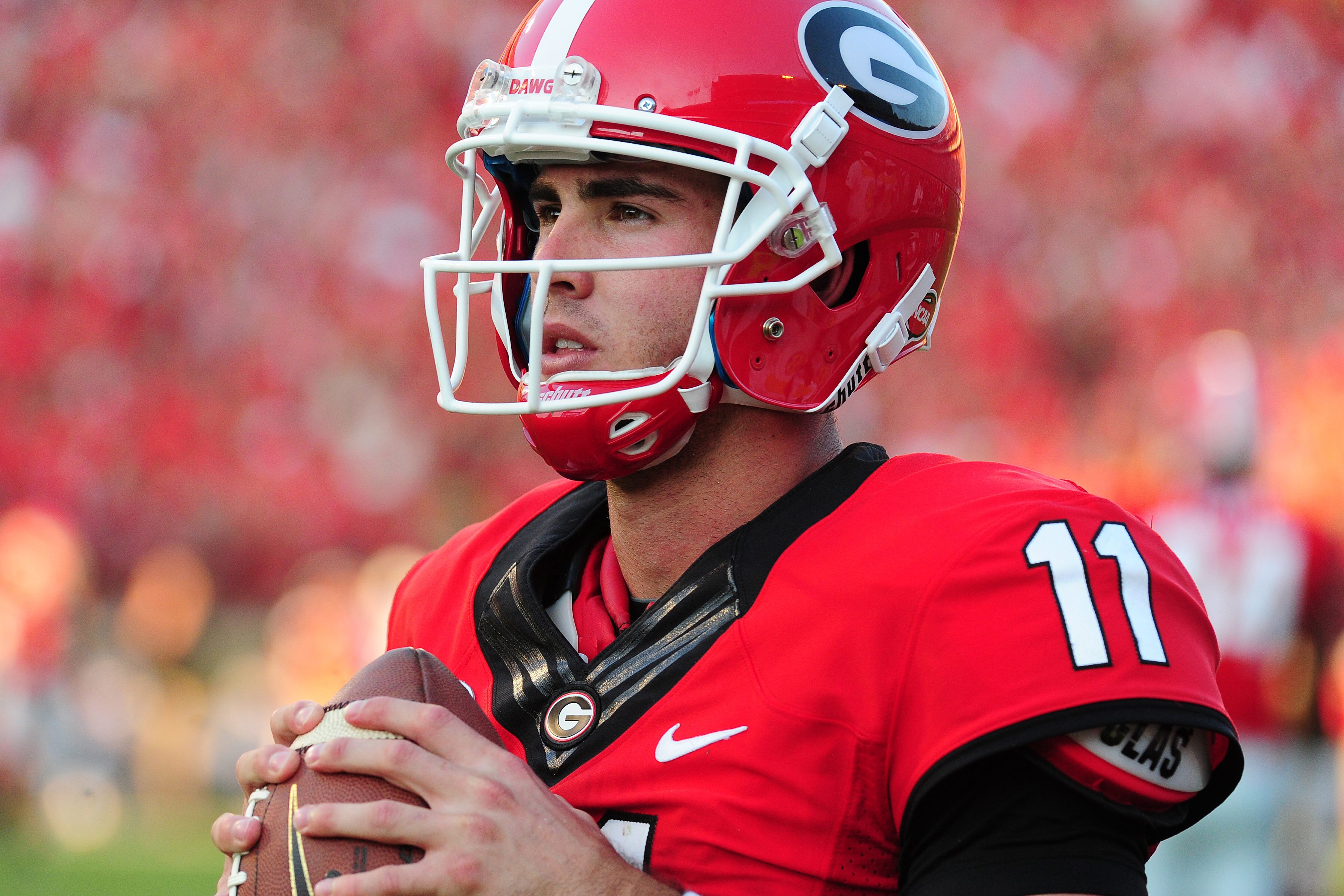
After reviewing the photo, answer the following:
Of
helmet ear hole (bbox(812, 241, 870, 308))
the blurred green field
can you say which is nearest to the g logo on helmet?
helmet ear hole (bbox(812, 241, 870, 308))

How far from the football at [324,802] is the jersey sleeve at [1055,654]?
1.34 ft

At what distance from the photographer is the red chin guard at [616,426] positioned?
1388mm

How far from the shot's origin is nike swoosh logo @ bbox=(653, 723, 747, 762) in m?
1.25

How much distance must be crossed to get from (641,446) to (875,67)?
0.50m

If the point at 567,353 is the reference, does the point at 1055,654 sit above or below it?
below

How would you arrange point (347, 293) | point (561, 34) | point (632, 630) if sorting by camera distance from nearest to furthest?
point (632, 630)
point (561, 34)
point (347, 293)

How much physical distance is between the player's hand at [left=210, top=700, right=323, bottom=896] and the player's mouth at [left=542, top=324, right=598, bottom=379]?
417mm

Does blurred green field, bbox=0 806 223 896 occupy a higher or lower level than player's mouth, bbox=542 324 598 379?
lower

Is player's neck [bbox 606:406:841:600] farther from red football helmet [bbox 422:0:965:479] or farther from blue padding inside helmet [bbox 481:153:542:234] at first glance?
blue padding inside helmet [bbox 481:153:542:234]

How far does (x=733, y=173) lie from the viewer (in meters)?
1.36

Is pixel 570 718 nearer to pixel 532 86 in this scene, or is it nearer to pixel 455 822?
pixel 455 822

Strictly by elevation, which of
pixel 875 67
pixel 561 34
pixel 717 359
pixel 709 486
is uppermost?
pixel 561 34

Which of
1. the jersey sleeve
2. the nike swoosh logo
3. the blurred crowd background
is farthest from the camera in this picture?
the blurred crowd background

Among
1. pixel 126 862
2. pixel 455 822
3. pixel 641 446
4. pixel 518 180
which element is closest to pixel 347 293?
pixel 126 862
